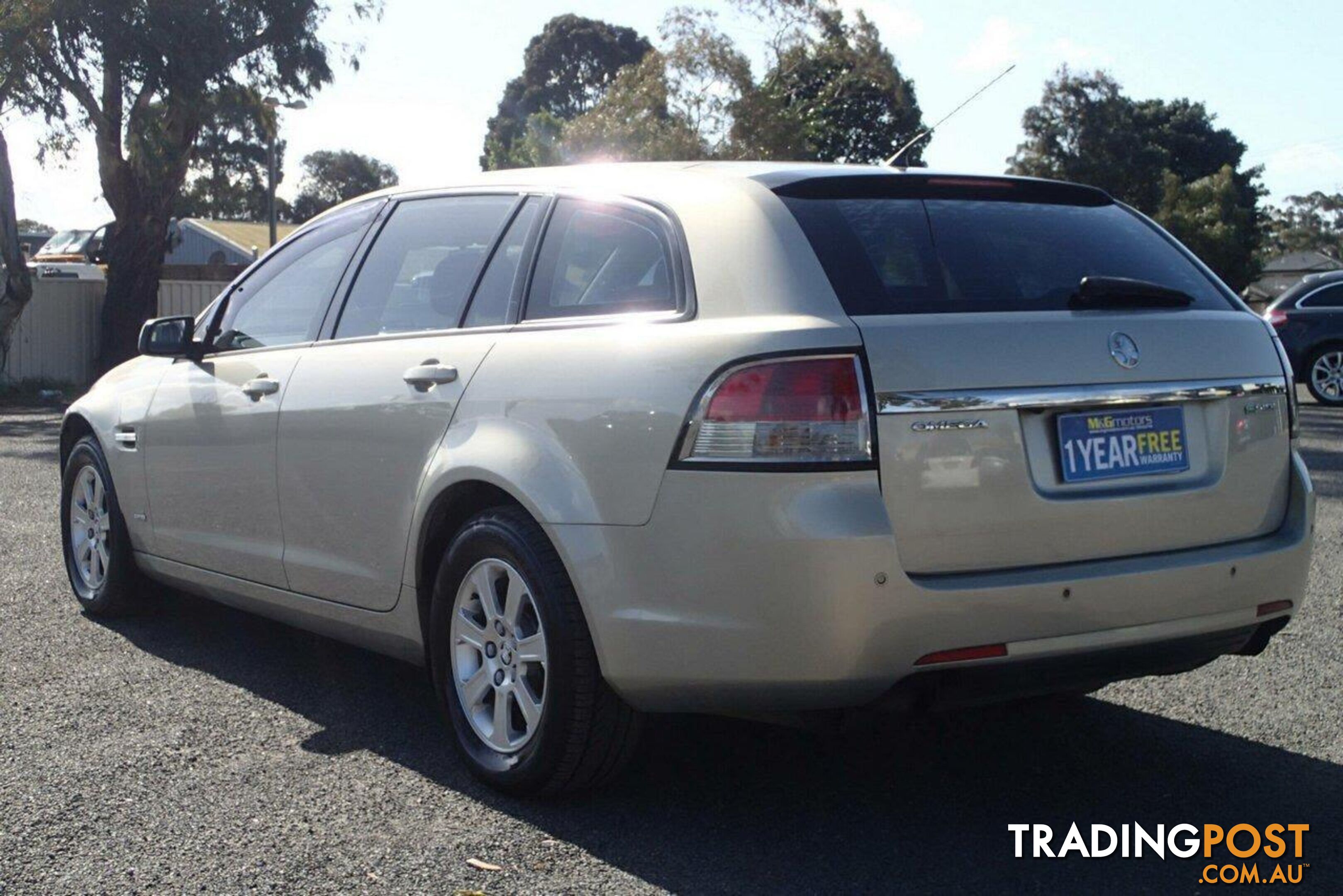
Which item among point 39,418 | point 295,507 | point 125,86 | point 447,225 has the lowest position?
point 39,418

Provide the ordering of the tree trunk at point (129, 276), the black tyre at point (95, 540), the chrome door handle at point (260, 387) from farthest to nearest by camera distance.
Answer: the tree trunk at point (129, 276) < the black tyre at point (95, 540) < the chrome door handle at point (260, 387)

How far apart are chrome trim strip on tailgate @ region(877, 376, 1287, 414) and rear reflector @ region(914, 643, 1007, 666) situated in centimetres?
53

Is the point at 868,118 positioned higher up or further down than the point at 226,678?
higher up

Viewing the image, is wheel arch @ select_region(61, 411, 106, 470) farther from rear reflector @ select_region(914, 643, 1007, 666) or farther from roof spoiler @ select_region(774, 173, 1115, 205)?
rear reflector @ select_region(914, 643, 1007, 666)

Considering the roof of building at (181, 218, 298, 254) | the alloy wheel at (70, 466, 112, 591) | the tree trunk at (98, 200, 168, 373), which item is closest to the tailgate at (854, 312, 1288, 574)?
the alloy wheel at (70, 466, 112, 591)

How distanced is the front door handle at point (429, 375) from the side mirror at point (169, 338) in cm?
162

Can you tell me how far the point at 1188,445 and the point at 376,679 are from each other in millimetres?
2879

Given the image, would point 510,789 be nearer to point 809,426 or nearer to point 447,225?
point 809,426

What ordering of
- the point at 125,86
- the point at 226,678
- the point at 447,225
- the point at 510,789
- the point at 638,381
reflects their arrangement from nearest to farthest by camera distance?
1. the point at 638,381
2. the point at 510,789
3. the point at 447,225
4. the point at 226,678
5. the point at 125,86

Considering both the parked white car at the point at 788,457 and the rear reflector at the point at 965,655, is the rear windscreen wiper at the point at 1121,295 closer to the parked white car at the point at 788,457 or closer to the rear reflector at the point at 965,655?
the parked white car at the point at 788,457

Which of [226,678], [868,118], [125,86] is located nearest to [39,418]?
[125,86]

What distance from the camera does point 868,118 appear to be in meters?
66.7

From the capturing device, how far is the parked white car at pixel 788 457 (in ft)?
11.5

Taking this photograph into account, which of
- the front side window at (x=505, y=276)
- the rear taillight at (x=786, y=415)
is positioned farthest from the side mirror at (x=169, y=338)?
the rear taillight at (x=786, y=415)
